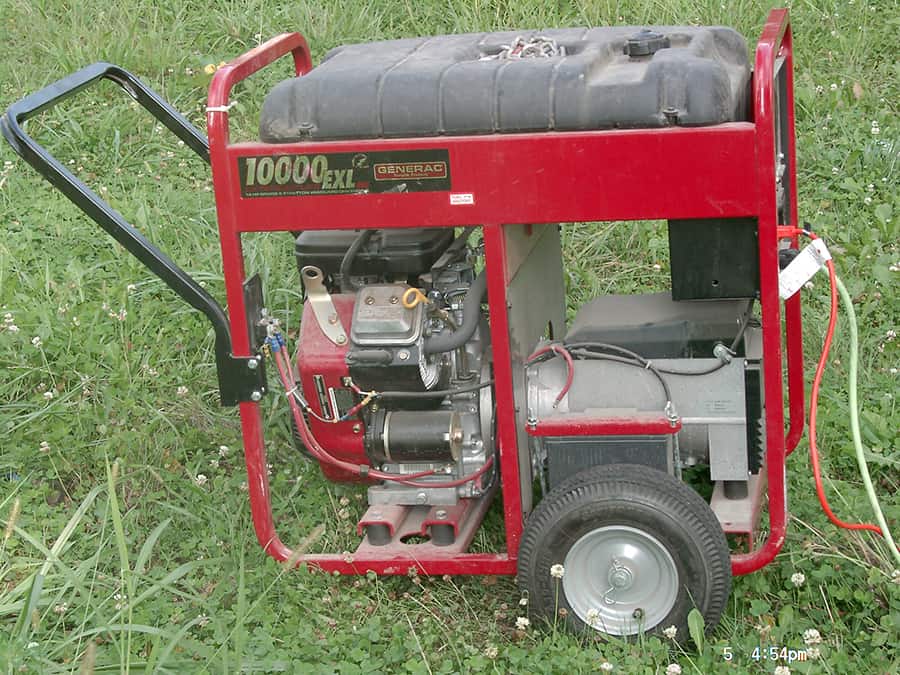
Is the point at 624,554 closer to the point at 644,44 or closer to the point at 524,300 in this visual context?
the point at 524,300

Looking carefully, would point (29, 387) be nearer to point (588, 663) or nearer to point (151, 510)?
point (151, 510)

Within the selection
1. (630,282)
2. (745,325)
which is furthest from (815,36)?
(745,325)

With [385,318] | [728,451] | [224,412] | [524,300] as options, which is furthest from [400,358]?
[224,412]

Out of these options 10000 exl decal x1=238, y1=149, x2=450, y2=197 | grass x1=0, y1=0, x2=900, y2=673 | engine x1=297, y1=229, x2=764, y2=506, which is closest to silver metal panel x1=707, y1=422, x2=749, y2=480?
engine x1=297, y1=229, x2=764, y2=506

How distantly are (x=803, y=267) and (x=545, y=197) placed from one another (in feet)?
2.15

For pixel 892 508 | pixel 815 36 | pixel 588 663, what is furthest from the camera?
pixel 815 36

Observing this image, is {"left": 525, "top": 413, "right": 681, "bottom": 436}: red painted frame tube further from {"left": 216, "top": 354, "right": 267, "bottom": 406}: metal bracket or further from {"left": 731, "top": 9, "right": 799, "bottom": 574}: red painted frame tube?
{"left": 216, "top": 354, "right": 267, "bottom": 406}: metal bracket

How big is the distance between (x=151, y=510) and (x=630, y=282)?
2.14 m

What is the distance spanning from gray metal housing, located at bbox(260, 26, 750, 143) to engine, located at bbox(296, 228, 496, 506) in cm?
43

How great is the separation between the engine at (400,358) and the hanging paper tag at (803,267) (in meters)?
0.82

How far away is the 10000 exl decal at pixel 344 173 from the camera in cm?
321

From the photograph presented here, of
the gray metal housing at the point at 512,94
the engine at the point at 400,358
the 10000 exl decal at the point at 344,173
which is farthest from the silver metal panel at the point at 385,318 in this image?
the gray metal housing at the point at 512,94

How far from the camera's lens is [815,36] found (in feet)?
21.2

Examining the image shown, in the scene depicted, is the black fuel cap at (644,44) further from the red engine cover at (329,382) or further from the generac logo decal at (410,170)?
the red engine cover at (329,382)
